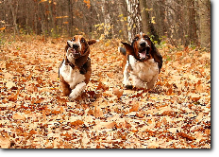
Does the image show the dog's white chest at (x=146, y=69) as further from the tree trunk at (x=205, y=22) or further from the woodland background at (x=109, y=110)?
the tree trunk at (x=205, y=22)

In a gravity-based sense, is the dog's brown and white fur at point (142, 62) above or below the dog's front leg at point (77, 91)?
above

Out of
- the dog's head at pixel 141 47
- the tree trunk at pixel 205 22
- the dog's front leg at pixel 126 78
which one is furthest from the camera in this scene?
the tree trunk at pixel 205 22

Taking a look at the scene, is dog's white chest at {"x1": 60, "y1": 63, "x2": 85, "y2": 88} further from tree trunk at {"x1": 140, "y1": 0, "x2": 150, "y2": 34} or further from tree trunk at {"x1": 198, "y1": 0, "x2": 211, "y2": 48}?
tree trunk at {"x1": 140, "y1": 0, "x2": 150, "y2": 34}

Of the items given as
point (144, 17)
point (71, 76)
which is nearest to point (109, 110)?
point (71, 76)

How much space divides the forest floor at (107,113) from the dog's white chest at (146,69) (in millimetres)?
347

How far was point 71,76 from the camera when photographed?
209 inches

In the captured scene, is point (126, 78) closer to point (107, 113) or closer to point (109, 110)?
point (109, 110)

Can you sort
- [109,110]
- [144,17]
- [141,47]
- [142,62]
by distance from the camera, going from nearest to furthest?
[109,110] → [141,47] → [142,62] → [144,17]

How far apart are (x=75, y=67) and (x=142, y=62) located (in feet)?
4.85

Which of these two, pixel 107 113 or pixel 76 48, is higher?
pixel 76 48

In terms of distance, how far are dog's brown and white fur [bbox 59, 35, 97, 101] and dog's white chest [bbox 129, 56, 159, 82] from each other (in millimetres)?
1092

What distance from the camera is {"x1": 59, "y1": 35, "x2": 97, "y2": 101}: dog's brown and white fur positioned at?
16.2ft

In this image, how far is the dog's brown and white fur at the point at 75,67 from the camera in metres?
4.95

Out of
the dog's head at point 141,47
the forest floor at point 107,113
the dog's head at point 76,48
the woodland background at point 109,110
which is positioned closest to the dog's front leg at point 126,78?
the woodland background at point 109,110
